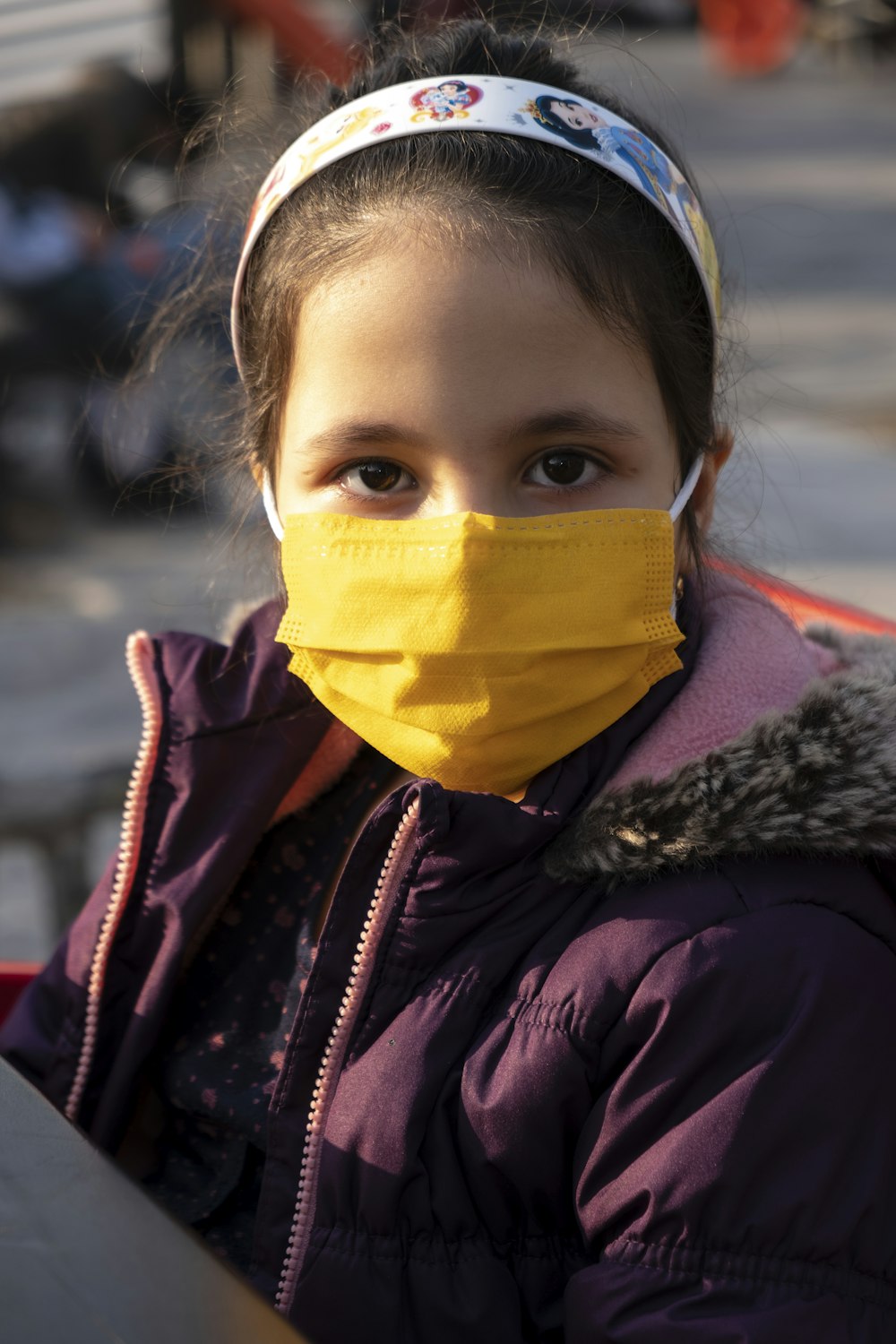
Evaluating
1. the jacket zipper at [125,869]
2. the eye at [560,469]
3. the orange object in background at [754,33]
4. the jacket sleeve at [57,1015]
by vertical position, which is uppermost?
the eye at [560,469]

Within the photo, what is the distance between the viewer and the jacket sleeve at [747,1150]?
1180 millimetres

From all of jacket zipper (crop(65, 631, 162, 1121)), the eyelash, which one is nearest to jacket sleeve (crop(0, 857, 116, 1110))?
jacket zipper (crop(65, 631, 162, 1121))

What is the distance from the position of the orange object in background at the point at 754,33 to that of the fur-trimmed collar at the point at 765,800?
14.3 metres

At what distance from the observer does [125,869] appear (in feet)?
5.56

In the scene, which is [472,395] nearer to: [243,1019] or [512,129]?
[512,129]

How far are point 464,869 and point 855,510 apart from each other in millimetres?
4310

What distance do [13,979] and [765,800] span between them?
3.47 ft

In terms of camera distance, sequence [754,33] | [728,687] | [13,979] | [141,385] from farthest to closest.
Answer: [754,33], [141,385], [13,979], [728,687]

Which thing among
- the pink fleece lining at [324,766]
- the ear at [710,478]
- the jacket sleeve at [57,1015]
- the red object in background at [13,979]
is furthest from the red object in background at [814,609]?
the red object in background at [13,979]

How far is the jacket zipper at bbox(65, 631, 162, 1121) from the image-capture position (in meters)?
1.66

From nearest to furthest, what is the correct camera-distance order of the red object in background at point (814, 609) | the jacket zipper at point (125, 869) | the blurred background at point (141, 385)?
the jacket zipper at point (125, 869) → the red object in background at point (814, 609) → the blurred background at point (141, 385)

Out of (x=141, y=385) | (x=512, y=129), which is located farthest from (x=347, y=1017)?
(x=141, y=385)

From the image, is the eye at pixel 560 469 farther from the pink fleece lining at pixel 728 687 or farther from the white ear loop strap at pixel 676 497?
the pink fleece lining at pixel 728 687

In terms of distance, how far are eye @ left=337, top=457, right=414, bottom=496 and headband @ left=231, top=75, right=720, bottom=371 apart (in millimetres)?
333
